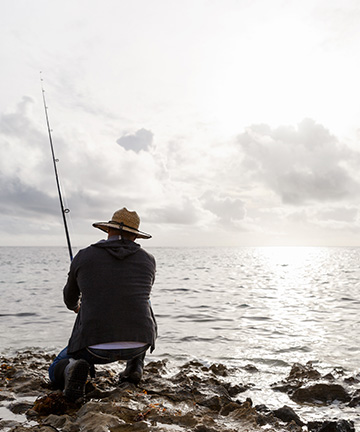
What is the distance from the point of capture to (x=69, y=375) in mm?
4246

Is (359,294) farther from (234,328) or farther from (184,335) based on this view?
(184,335)

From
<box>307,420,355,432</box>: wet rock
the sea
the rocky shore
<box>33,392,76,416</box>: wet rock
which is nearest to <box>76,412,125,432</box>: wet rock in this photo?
the rocky shore

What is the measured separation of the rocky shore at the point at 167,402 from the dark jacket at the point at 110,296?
648 mm

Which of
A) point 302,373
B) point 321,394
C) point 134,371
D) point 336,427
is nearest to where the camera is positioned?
point 336,427

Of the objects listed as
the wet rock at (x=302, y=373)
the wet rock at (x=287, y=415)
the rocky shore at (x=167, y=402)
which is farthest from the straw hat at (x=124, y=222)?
the wet rock at (x=302, y=373)

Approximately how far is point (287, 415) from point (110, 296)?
228 cm

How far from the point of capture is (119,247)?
443 cm

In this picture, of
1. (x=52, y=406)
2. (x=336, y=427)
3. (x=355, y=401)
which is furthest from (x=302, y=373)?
(x=52, y=406)

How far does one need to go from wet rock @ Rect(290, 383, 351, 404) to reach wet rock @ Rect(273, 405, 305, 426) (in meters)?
0.78

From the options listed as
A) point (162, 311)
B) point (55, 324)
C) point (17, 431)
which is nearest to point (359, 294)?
point (162, 311)

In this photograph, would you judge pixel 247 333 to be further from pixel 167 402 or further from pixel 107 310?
pixel 107 310

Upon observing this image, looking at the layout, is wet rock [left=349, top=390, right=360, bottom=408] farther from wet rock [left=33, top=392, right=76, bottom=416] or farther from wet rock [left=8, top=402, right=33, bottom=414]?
wet rock [left=8, top=402, right=33, bottom=414]

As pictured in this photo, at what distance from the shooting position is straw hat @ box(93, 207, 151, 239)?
184 inches

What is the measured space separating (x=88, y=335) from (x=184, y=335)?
514 cm
